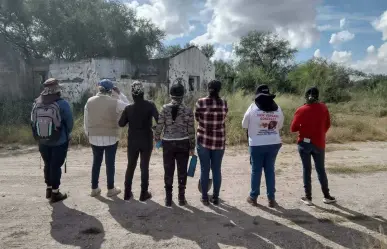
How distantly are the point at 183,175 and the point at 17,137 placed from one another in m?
7.36

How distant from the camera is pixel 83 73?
50.4 feet

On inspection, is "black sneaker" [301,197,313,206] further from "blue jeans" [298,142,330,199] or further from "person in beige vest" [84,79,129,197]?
"person in beige vest" [84,79,129,197]

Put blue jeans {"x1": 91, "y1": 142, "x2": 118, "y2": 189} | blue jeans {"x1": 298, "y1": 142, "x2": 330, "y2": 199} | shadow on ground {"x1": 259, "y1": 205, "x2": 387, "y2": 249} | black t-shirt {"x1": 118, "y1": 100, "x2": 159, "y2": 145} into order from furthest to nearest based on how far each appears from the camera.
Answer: blue jeans {"x1": 91, "y1": 142, "x2": 118, "y2": 189}
blue jeans {"x1": 298, "y1": 142, "x2": 330, "y2": 199}
black t-shirt {"x1": 118, "y1": 100, "x2": 159, "y2": 145}
shadow on ground {"x1": 259, "y1": 205, "x2": 387, "y2": 249}

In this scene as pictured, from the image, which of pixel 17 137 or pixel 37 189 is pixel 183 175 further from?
pixel 17 137

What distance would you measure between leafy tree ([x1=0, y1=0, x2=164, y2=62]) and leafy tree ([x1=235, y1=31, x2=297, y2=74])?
66.1 feet

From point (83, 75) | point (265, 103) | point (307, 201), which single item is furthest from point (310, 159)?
point (83, 75)

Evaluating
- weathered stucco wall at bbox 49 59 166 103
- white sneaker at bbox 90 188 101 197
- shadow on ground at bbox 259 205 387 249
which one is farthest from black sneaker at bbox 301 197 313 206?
weathered stucco wall at bbox 49 59 166 103

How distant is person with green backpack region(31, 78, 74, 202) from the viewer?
454cm

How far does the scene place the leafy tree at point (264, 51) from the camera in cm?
3653

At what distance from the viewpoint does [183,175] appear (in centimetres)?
465

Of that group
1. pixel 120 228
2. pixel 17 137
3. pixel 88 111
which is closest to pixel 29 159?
pixel 17 137

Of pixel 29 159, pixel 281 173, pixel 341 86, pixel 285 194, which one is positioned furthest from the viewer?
pixel 341 86

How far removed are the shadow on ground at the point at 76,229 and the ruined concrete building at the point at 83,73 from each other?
883cm

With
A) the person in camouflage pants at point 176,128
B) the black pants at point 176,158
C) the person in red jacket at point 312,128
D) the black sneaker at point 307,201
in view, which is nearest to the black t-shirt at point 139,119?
the person in camouflage pants at point 176,128
